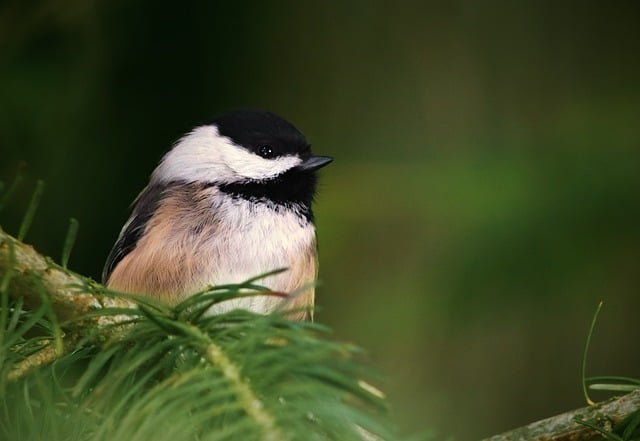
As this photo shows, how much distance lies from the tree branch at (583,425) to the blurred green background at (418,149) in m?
1.17

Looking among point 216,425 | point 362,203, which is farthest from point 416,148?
point 216,425

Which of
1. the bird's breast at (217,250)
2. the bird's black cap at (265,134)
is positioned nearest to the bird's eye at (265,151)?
the bird's black cap at (265,134)

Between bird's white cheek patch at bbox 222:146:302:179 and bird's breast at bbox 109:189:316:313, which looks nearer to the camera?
bird's breast at bbox 109:189:316:313

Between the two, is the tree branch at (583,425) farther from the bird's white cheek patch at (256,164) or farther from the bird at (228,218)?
the bird's white cheek patch at (256,164)

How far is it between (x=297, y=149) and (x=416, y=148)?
3.37 ft

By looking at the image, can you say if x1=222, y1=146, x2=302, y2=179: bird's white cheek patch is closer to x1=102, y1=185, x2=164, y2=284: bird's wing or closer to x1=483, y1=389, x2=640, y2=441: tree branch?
x1=102, y1=185, x2=164, y2=284: bird's wing

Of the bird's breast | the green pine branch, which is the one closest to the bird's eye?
the bird's breast

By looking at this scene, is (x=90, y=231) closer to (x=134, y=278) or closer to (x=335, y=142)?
(x=134, y=278)

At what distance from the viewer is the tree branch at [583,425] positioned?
94 centimetres

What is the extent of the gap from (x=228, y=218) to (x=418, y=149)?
1.26m

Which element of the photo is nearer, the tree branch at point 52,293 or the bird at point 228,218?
the tree branch at point 52,293

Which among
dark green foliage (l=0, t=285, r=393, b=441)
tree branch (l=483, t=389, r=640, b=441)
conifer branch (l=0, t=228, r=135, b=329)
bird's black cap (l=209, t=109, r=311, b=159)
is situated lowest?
tree branch (l=483, t=389, r=640, b=441)

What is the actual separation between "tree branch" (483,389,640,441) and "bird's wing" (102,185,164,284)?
1134mm

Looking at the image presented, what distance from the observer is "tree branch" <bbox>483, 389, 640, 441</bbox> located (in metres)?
0.94
